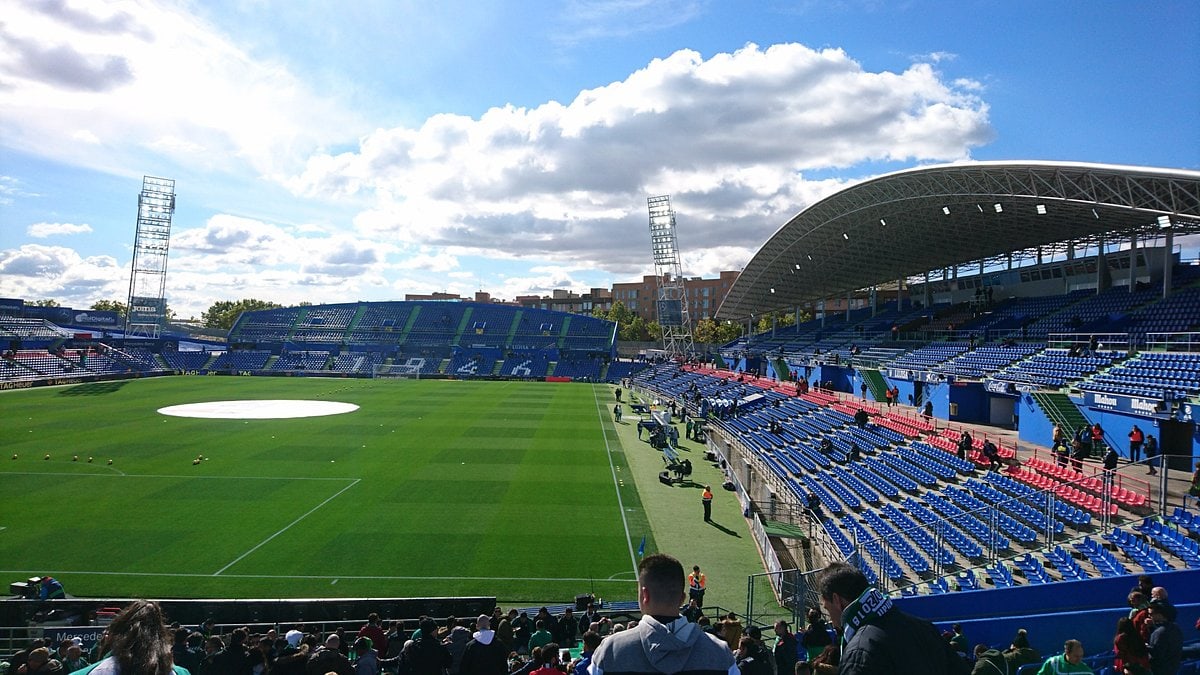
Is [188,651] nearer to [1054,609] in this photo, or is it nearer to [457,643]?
[457,643]

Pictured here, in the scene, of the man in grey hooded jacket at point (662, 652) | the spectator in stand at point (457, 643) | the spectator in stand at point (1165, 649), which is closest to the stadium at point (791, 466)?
the spectator in stand at point (1165, 649)

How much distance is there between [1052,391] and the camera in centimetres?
2103

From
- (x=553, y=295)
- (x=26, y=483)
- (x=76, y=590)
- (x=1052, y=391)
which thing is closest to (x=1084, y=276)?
(x=1052, y=391)

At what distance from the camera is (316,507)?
20516 mm

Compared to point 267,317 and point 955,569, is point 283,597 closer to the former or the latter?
point 955,569

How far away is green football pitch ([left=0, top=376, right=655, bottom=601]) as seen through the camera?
15203 millimetres

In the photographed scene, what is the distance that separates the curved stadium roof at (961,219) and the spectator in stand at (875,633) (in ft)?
80.0

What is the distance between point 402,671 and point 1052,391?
22379 millimetres

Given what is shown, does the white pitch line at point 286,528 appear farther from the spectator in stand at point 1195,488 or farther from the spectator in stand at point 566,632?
the spectator in stand at point 1195,488

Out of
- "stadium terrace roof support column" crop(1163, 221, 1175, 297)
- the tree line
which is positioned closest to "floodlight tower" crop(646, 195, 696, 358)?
the tree line

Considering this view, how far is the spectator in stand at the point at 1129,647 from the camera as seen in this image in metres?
5.70

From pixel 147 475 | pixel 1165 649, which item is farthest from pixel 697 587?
pixel 147 475

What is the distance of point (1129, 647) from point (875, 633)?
15.2 feet

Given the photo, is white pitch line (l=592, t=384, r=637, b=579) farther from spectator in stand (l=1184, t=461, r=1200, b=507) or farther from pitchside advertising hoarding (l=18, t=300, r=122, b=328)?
pitchside advertising hoarding (l=18, t=300, r=122, b=328)
